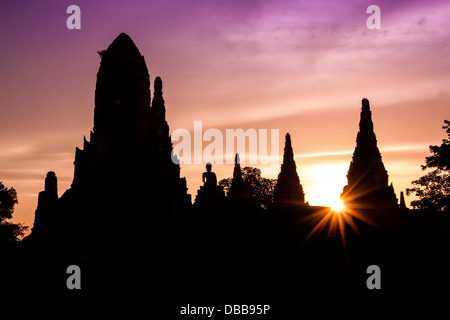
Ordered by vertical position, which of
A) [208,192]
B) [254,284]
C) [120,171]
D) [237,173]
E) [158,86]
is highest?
[158,86]

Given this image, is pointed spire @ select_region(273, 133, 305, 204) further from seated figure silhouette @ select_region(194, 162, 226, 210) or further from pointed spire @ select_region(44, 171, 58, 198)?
pointed spire @ select_region(44, 171, 58, 198)

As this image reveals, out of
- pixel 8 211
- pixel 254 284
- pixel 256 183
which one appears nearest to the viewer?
pixel 254 284

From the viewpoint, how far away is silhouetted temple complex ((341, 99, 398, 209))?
92.1 feet

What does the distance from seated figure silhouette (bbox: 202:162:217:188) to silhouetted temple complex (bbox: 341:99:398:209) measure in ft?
27.3

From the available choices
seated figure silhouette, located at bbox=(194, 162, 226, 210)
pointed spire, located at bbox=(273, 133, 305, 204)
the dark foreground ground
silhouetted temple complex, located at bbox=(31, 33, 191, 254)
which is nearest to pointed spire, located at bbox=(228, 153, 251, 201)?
pointed spire, located at bbox=(273, 133, 305, 204)

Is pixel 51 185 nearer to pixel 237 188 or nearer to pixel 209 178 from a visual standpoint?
pixel 209 178

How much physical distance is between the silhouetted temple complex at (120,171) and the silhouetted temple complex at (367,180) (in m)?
8.93

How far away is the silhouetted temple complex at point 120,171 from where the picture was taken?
26.7 metres

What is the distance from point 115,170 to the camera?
30.0 m

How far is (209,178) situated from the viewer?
3344 cm

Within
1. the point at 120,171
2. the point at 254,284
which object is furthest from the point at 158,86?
the point at 254,284

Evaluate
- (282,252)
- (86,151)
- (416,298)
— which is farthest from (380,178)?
(86,151)

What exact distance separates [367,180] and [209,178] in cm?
994
